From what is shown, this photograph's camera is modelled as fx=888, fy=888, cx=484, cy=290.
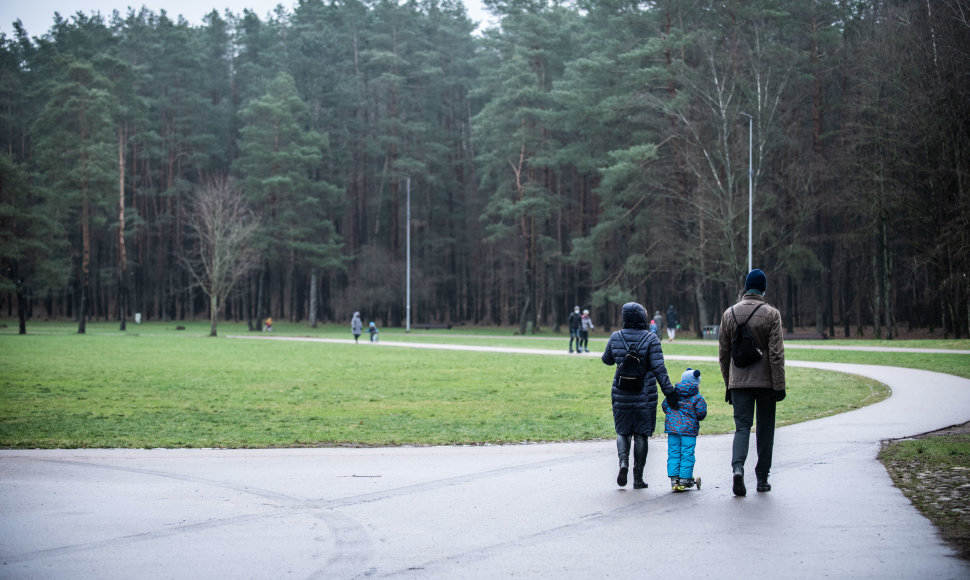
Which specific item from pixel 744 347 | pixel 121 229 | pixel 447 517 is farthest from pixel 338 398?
pixel 121 229

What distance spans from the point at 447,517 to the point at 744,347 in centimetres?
313

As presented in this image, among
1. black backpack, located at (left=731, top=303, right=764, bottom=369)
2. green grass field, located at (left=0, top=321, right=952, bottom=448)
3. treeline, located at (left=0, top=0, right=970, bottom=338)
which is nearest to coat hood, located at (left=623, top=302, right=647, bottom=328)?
black backpack, located at (left=731, top=303, right=764, bottom=369)

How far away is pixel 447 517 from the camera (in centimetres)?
732

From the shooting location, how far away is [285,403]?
16875mm

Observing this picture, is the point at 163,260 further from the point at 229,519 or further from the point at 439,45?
the point at 229,519

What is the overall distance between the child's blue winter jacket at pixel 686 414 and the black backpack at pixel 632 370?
1.09 ft

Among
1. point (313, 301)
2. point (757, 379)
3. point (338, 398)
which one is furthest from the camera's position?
point (313, 301)

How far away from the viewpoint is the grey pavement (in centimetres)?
587

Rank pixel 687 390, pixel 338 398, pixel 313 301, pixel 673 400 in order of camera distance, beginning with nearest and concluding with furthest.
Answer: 1. pixel 673 400
2. pixel 687 390
3. pixel 338 398
4. pixel 313 301

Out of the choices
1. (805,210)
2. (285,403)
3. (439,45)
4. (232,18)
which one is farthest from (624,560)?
(232,18)

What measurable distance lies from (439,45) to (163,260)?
33310 mm

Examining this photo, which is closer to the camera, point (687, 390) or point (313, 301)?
point (687, 390)

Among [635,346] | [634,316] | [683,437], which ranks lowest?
[683,437]

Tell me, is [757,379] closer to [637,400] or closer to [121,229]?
[637,400]
